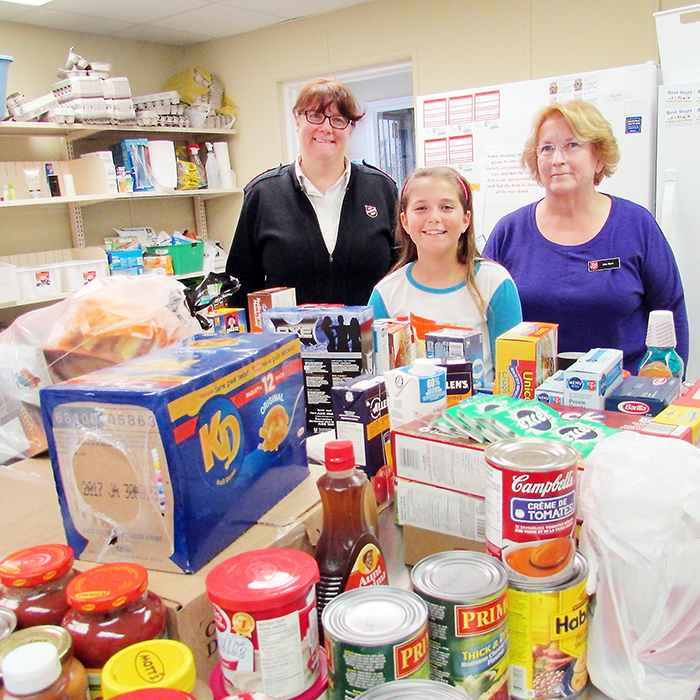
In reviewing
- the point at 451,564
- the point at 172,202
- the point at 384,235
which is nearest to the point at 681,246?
the point at 384,235

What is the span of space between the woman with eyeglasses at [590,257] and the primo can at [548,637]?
1402mm

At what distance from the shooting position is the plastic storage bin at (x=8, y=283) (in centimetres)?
333

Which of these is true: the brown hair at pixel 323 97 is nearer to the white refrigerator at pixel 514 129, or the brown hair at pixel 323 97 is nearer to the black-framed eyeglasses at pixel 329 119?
the black-framed eyeglasses at pixel 329 119

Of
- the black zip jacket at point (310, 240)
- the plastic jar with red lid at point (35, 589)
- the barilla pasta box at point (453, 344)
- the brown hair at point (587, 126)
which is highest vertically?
the brown hair at point (587, 126)

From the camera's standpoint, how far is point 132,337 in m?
1.17

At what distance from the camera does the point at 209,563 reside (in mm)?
814

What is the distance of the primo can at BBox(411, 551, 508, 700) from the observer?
2.05 feet

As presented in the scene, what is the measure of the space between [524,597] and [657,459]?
0.22m

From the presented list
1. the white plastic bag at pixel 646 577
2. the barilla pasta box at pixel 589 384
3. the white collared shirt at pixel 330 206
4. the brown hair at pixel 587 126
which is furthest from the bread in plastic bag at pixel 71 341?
the brown hair at pixel 587 126

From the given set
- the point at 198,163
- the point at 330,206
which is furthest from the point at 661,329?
the point at 198,163

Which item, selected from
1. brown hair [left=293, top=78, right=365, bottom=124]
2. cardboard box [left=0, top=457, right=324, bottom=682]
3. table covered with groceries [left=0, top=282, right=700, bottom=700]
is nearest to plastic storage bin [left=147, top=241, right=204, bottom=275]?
brown hair [left=293, top=78, right=365, bottom=124]

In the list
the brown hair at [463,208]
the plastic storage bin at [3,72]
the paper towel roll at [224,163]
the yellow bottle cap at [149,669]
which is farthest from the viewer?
the paper towel roll at [224,163]

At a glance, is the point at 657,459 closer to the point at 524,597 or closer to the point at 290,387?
the point at 524,597

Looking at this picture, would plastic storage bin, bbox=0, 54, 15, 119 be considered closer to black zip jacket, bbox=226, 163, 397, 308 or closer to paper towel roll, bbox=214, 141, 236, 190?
paper towel roll, bbox=214, 141, 236, 190
